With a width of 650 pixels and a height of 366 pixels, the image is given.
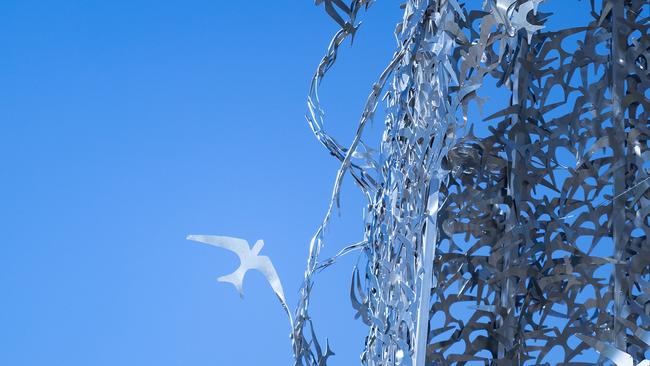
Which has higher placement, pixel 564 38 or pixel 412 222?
pixel 564 38

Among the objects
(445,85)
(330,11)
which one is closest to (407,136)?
(445,85)

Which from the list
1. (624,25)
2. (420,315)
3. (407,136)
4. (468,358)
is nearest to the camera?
(420,315)

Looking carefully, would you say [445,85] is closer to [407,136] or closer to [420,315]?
[407,136]

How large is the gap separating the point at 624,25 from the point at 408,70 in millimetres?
788

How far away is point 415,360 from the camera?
256 centimetres

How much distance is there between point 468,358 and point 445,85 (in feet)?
2.74

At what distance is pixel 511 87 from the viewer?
328 centimetres

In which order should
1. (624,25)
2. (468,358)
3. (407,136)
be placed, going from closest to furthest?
(407,136), (468,358), (624,25)

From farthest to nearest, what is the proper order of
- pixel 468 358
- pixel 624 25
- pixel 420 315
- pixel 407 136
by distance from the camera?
pixel 624 25 < pixel 468 358 < pixel 407 136 < pixel 420 315

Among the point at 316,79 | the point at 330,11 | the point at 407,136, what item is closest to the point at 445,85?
the point at 407,136

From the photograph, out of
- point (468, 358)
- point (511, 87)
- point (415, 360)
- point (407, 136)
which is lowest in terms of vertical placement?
point (415, 360)

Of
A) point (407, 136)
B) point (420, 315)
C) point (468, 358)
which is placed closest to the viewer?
point (420, 315)

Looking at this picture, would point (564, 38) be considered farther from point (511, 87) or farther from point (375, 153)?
point (375, 153)

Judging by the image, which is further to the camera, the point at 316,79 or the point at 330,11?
the point at 316,79
